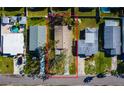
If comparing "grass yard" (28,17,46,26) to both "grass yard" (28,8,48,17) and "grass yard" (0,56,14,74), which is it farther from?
"grass yard" (0,56,14,74)

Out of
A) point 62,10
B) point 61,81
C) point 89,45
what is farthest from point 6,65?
point 89,45

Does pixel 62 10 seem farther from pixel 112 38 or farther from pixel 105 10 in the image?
pixel 112 38
